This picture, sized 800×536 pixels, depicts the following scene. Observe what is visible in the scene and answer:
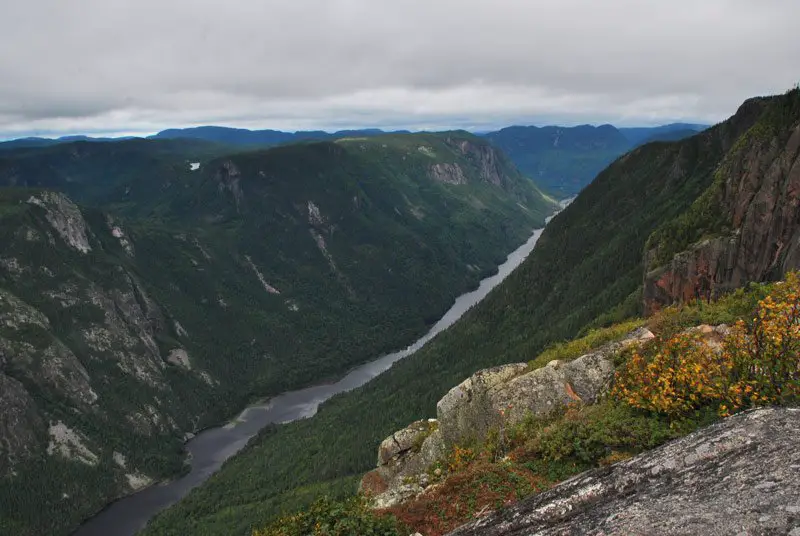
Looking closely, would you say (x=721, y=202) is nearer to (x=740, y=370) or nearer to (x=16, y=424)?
(x=740, y=370)

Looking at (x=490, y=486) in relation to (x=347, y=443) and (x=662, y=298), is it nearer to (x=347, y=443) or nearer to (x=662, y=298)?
(x=662, y=298)

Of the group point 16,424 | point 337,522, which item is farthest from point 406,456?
point 16,424

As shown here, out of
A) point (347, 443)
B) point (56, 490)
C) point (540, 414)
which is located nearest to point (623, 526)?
point (540, 414)

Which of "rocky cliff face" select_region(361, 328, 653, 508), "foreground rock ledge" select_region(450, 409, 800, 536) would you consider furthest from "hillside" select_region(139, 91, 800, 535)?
"foreground rock ledge" select_region(450, 409, 800, 536)

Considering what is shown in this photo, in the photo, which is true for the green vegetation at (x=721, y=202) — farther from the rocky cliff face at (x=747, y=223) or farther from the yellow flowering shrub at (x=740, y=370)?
the yellow flowering shrub at (x=740, y=370)

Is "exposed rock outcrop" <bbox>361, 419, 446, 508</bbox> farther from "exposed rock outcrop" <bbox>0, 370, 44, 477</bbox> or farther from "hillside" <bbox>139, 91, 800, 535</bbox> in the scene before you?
"exposed rock outcrop" <bbox>0, 370, 44, 477</bbox>

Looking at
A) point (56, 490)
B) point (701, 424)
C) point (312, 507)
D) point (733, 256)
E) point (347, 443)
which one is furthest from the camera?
point (56, 490)
